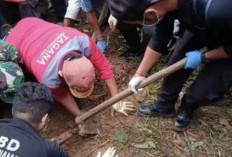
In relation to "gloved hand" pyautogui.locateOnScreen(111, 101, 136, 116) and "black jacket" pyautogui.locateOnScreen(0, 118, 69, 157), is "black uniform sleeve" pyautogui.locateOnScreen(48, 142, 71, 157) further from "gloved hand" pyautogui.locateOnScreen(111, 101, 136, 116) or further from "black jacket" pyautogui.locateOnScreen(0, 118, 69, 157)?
"gloved hand" pyautogui.locateOnScreen(111, 101, 136, 116)

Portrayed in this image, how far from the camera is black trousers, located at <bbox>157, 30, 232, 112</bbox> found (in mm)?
2551

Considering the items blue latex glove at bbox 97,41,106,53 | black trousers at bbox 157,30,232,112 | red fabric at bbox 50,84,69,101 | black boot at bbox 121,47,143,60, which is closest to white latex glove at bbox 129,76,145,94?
black trousers at bbox 157,30,232,112

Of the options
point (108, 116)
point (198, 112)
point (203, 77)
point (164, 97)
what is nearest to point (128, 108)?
point (108, 116)

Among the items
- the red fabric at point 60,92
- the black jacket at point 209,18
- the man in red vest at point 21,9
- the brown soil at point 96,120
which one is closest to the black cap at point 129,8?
the black jacket at point 209,18

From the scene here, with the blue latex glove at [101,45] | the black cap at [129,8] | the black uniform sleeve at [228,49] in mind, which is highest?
the black cap at [129,8]

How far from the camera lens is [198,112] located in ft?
11.1

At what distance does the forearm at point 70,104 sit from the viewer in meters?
3.23

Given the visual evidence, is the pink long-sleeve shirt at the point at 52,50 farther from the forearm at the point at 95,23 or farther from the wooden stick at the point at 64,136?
the forearm at the point at 95,23

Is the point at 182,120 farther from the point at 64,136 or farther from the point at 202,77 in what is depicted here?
the point at 64,136

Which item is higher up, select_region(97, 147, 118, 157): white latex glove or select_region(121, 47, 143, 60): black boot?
select_region(121, 47, 143, 60): black boot

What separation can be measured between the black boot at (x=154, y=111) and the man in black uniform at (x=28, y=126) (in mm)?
1256

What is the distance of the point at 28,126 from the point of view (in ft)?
6.88

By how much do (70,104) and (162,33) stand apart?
1.22m

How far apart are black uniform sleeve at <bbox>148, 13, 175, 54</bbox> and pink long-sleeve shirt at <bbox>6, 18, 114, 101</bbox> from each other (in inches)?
26.9
